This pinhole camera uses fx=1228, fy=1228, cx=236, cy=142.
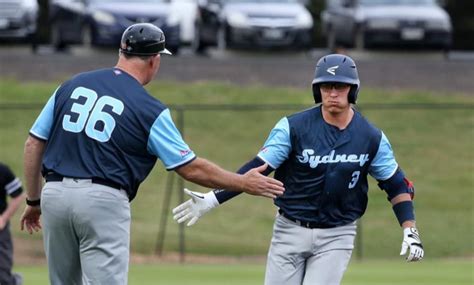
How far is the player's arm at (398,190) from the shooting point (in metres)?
8.09

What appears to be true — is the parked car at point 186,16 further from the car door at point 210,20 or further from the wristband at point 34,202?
the wristband at point 34,202

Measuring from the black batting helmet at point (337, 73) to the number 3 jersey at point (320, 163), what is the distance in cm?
23

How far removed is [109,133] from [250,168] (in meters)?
1.12

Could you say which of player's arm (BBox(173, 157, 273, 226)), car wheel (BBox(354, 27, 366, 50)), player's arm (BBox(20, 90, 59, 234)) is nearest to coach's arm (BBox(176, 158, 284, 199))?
player's arm (BBox(173, 157, 273, 226))

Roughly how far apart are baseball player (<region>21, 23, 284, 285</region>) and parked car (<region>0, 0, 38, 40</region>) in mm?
19012

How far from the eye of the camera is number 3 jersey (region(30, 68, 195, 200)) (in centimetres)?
716

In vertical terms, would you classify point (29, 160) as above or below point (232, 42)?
above

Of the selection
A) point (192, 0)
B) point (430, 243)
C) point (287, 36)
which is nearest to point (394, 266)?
point (430, 243)

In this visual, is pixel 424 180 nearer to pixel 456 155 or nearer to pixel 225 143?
pixel 456 155

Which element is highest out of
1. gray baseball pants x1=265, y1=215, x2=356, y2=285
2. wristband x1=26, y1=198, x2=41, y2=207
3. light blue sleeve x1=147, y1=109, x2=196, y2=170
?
light blue sleeve x1=147, y1=109, x2=196, y2=170

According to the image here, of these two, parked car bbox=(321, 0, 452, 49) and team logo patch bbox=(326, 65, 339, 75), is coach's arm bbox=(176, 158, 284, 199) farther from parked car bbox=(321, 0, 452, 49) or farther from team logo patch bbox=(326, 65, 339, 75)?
parked car bbox=(321, 0, 452, 49)

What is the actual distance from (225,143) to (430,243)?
5.08 m

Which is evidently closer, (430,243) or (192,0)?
(430,243)

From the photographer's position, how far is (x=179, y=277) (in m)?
15.5
